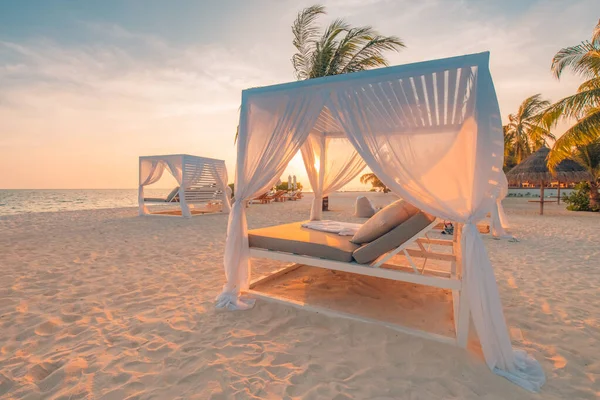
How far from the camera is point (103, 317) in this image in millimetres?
2533

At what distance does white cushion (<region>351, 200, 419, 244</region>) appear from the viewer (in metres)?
2.71

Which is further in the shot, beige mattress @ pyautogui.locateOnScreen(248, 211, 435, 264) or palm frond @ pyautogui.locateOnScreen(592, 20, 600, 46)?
palm frond @ pyautogui.locateOnScreen(592, 20, 600, 46)

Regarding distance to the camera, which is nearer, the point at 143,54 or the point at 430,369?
the point at 430,369

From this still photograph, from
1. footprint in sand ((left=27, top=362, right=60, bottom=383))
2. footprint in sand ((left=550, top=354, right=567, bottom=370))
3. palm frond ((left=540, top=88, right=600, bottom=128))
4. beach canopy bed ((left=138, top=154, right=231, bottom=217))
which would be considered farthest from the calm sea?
footprint in sand ((left=550, top=354, right=567, bottom=370))

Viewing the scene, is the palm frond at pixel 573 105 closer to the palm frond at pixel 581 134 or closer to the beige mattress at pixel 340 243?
the palm frond at pixel 581 134

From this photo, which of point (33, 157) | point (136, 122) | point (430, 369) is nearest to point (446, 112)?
point (430, 369)

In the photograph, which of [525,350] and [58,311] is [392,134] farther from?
[58,311]

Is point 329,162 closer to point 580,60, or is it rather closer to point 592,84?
point 580,60

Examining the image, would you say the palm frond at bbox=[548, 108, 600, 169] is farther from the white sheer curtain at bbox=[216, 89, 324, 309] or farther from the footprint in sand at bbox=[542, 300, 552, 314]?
the white sheer curtain at bbox=[216, 89, 324, 309]

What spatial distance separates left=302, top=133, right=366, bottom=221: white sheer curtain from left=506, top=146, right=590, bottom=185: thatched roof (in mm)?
10177

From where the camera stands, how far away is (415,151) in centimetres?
249

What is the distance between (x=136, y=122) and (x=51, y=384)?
10.4 meters

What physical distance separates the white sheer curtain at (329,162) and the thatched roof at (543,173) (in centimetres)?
1018

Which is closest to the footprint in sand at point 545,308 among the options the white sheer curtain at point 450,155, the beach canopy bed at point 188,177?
the white sheer curtain at point 450,155
